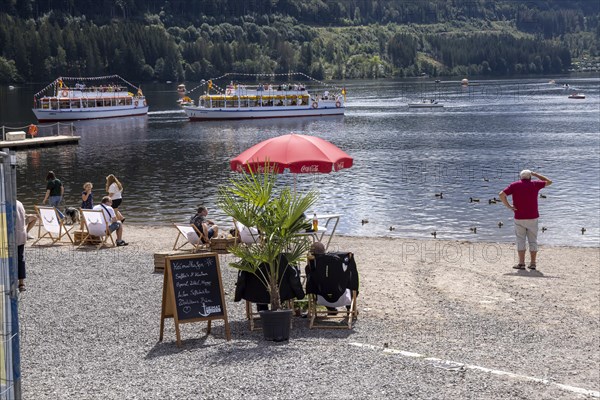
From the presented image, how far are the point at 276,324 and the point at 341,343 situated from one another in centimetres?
94

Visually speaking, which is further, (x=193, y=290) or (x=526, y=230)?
(x=526, y=230)

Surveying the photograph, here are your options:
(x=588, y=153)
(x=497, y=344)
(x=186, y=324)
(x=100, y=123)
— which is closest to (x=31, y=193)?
(x=186, y=324)

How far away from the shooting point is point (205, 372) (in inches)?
436

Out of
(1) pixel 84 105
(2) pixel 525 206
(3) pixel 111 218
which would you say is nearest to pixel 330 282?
(2) pixel 525 206

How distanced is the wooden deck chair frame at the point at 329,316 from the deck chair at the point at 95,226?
28.2 feet

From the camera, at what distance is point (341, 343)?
40.8ft

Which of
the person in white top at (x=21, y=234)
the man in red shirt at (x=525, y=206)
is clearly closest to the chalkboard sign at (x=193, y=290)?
the person in white top at (x=21, y=234)

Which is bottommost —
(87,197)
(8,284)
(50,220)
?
(50,220)

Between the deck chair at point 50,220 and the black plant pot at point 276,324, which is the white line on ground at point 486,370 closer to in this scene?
the black plant pot at point 276,324

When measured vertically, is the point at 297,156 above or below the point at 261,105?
below

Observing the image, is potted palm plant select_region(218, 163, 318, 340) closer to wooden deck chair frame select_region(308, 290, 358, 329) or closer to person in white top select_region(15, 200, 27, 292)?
wooden deck chair frame select_region(308, 290, 358, 329)

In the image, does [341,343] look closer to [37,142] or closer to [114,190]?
[114,190]

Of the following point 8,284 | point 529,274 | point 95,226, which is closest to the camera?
point 8,284

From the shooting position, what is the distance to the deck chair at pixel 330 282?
1348cm
